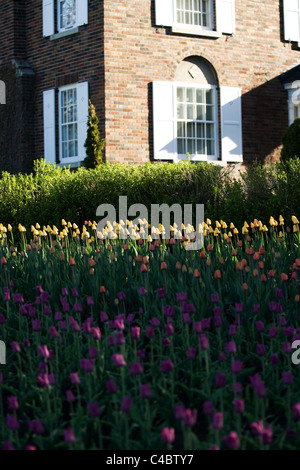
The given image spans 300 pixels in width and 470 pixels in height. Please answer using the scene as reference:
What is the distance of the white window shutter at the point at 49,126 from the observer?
1678 cm

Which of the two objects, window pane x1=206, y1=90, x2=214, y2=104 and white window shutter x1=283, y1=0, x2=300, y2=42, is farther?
white window shutter x1=283, y1=0, x2=300, y2=42

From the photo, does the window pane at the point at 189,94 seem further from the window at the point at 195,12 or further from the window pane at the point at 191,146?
the window at the point at 195,12

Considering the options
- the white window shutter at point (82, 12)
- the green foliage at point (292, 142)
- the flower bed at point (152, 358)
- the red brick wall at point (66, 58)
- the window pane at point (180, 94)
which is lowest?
the flower bed at point (152, 358)

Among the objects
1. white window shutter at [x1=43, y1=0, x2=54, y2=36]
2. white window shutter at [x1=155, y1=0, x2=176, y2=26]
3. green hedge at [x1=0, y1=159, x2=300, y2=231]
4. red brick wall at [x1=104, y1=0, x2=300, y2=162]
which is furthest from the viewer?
white window shutter at [x1=43, y1=0, x2=54, y2=36]

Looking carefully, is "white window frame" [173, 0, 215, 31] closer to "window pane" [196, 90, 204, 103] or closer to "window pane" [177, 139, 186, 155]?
"window pane" [196, 90, 204, 103]

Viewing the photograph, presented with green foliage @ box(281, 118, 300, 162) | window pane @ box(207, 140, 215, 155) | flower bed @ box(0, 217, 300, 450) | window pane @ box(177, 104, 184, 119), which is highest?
window pane @ box(177, 104, 184, 119)

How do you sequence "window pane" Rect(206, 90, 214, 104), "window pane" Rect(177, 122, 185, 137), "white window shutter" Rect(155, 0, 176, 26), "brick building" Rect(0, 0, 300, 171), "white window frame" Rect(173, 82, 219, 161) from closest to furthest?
"brick building" Rect(0, 0, 300, 171)
"white window shutter" Rect(155, 0, 176, 26)
"white window frame" Rect(173, 82, 219, 161)
"window pane" Rect(177, 122, 185, 137)
"window pane" Rect(206, 90, 214, 104)

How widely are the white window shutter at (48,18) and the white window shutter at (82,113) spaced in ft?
5.89

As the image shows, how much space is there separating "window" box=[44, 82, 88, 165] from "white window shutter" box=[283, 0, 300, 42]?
573cm

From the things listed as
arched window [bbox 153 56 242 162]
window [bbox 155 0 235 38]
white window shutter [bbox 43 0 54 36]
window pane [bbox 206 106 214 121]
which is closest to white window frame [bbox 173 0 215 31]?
window [bbox 155 0 235 38]

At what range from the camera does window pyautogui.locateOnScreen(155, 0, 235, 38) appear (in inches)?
631

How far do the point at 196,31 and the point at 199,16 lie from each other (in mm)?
737

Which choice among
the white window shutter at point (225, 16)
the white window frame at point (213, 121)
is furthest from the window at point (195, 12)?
the white window frame at point (213, 121)

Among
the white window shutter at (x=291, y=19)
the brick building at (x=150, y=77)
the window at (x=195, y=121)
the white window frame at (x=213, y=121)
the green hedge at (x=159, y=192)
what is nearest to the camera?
the green hedge at (x=159, y=192)
